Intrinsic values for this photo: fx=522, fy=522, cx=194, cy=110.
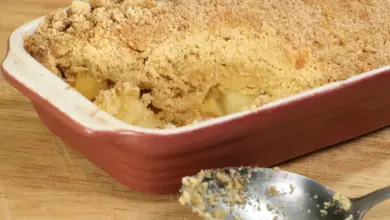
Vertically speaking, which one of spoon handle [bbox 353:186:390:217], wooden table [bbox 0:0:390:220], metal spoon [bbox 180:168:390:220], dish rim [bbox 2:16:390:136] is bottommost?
wooden table [bbox 0:0:390:220]

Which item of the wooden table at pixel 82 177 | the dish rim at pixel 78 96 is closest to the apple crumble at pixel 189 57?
the dish rim at pixel 78 96

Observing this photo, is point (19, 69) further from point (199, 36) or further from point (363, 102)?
point (363, 102)

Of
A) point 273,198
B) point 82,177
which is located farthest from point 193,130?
point 82,177

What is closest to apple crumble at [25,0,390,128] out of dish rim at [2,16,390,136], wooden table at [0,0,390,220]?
dish rim at [2,16,390,136]

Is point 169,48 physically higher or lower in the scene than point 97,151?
higher

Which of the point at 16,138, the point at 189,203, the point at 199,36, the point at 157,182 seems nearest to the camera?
the point at 189,203

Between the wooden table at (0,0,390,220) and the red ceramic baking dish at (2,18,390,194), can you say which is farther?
the wooden table at (0,0,390,220)

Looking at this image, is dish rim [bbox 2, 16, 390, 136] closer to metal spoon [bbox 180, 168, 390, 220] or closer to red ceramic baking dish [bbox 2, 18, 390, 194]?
red ceramic baking dish [bbox 2, 18, 390, 194]

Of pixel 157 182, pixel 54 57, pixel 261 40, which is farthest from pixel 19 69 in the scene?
pixel 261 40
